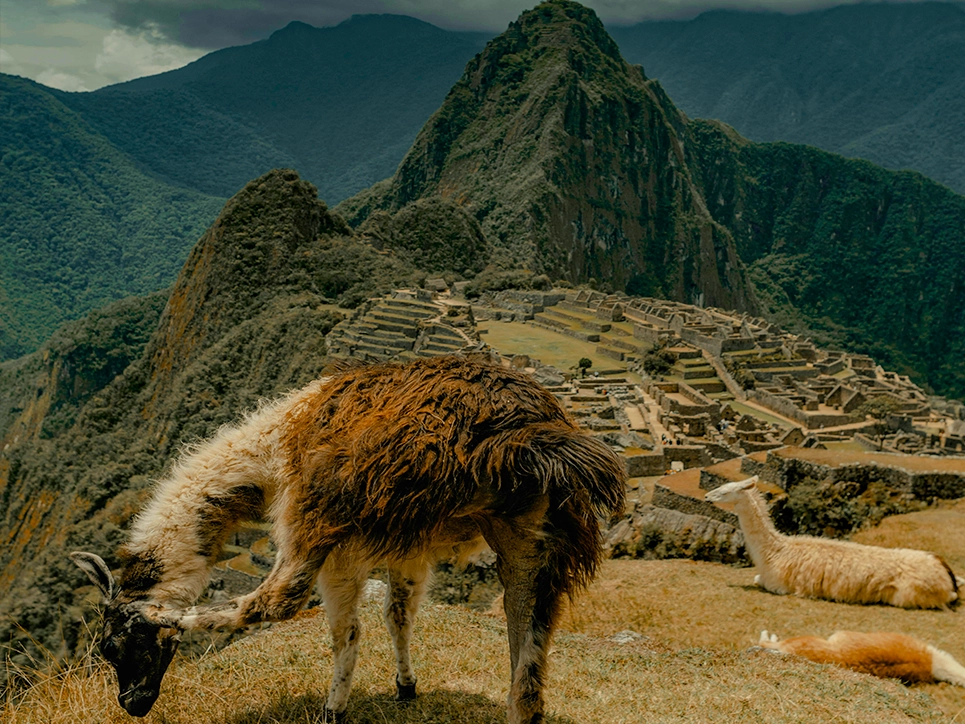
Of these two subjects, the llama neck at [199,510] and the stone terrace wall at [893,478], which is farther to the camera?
the stone terrace wall at [893,478]

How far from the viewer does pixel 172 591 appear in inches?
131

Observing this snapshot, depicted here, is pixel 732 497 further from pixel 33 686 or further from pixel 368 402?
pixel 33 686

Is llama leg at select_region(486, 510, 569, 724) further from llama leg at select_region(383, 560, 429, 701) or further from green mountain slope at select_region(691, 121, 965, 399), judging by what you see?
green mountain slope at select_region(691, 121, 965, 399)

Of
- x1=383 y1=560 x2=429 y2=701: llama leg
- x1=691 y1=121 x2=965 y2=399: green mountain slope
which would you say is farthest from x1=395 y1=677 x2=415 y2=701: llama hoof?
x1=691 y1=121 x2=965 y2=399: green mountain slope

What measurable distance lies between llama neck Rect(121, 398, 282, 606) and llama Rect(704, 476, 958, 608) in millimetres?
5903

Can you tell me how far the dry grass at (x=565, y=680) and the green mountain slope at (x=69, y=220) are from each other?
8815cm

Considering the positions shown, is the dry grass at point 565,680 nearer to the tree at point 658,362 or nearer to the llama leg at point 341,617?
the llama leg at point 341,617

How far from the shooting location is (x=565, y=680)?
4.52m

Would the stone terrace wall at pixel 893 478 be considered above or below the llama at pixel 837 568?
below

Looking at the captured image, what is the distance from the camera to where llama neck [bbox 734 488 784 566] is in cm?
834

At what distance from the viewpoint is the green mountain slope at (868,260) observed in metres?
148

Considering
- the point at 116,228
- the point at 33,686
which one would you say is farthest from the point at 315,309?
the point at 116,228

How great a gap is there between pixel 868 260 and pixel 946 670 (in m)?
193

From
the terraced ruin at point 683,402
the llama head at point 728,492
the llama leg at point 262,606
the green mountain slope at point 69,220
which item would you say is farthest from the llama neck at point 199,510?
the green mountain slope at point 69,220
